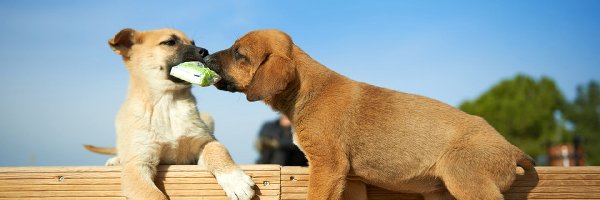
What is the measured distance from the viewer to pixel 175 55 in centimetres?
576

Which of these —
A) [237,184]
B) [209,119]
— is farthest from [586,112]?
[237,184]

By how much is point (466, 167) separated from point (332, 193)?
3.13 ft

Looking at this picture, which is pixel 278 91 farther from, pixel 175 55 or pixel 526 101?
pixel 526 101

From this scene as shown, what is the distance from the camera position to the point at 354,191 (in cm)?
457

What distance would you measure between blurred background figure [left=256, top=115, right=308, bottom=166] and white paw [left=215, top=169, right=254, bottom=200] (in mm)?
5200

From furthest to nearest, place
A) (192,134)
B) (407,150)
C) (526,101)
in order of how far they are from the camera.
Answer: (526,101)
(192,134)
(407,150)

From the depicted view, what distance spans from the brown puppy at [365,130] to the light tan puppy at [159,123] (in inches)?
24.6

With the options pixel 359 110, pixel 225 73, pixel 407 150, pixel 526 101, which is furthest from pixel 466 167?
pixel 526 101

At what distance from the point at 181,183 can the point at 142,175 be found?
1.07 feet

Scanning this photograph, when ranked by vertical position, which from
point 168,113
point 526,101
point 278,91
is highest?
point 278,91

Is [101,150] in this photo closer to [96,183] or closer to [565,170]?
[96,183]

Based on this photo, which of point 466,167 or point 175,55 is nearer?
point 466,167

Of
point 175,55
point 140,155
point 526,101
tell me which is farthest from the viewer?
point 526,101

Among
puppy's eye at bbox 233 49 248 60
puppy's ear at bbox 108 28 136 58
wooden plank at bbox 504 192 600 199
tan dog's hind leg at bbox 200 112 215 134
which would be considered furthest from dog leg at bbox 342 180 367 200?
puppy's ear at bbox 108 28 136 58
